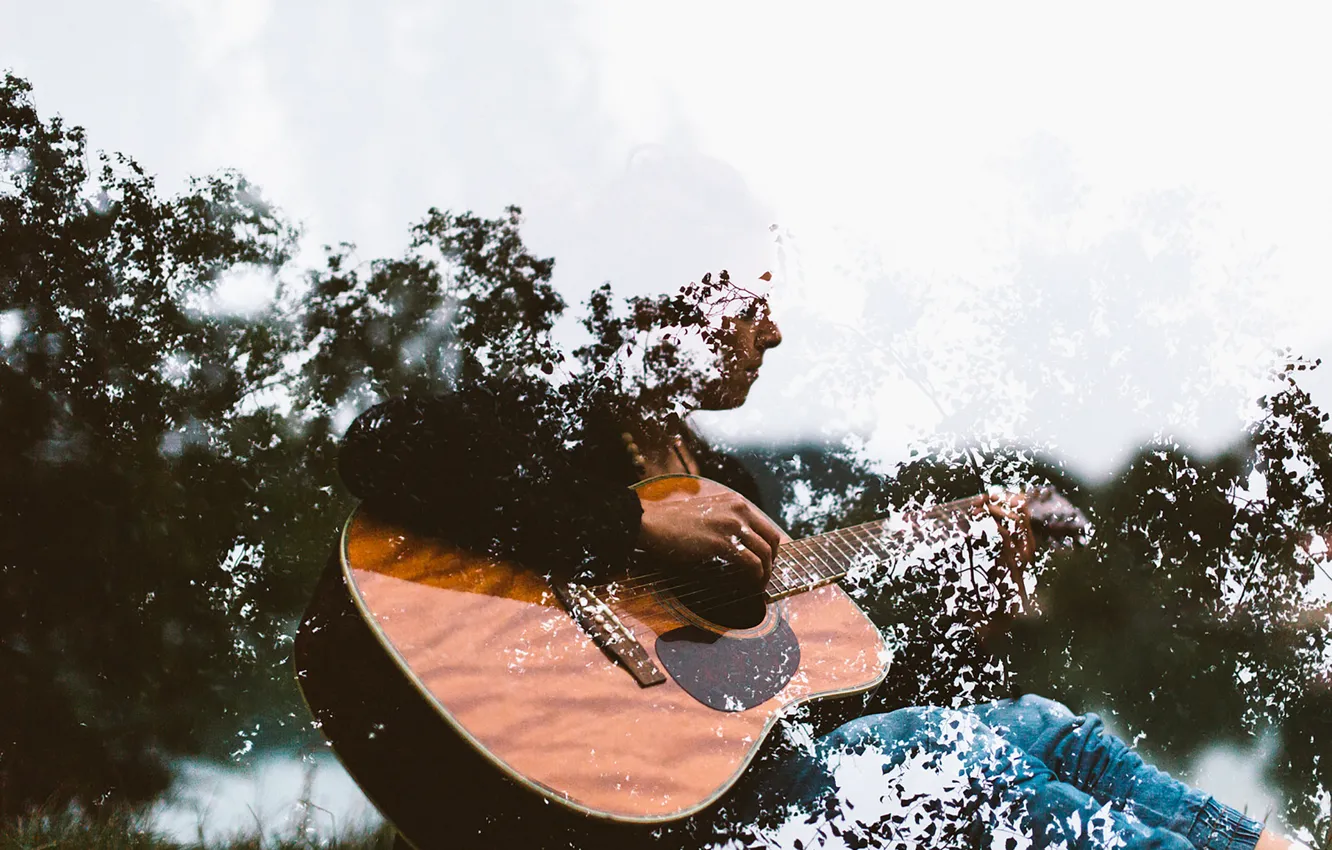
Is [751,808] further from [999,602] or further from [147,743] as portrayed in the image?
[147,743]

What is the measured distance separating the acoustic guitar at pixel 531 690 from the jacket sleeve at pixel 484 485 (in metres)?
0.02

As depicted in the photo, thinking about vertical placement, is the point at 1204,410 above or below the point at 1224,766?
above

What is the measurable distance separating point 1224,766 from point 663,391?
0.84 meters

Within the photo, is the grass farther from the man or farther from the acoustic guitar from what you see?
the man

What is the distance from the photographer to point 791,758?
0.78 meters

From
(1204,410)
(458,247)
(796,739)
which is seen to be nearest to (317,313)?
(458,247)

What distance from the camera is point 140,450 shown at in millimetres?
941

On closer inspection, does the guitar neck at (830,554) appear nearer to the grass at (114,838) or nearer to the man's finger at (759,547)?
the man's finger at (759,547)

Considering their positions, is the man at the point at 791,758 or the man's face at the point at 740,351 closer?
the man at the point at 791,758

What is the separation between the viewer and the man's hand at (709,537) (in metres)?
0.85

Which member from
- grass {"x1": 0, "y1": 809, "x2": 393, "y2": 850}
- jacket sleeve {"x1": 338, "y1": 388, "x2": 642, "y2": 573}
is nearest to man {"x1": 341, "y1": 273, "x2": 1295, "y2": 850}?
jacket sleeve {"x1": 338, "y1": 388, "x2": 642, "y2": 573}

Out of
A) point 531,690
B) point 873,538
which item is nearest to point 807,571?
point 873,538

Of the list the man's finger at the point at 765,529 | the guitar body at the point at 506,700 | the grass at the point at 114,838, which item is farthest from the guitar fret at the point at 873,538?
the grass at the point at 114,838

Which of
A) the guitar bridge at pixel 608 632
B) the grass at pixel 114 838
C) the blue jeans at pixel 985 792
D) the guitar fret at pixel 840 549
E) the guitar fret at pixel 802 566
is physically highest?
the guitar fret at pixel 840 549
